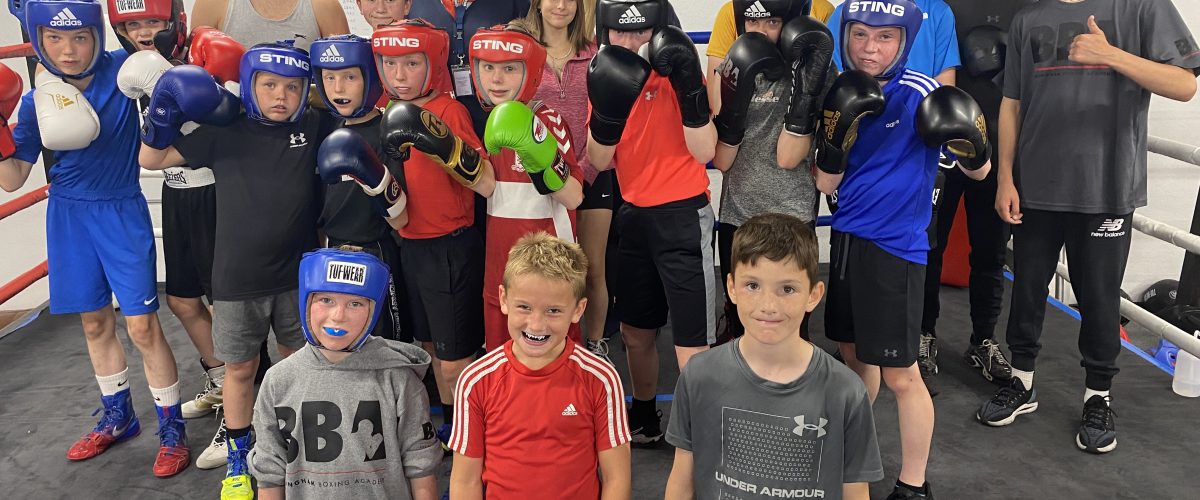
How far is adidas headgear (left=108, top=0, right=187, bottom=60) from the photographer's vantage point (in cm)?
256

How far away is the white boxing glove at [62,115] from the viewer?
2.48 metres

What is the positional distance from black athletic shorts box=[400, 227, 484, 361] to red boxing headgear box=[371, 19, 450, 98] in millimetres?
420

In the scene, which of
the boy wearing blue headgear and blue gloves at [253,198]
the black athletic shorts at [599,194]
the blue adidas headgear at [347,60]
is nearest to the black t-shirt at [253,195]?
the boy wearing blue headgear and blue gloves at [253,198]

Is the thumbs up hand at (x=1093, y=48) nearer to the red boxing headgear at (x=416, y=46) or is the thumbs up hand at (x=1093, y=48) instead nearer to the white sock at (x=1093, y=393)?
the white sock at (x=1093, y=393)

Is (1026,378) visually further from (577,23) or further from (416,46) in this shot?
(416,46)

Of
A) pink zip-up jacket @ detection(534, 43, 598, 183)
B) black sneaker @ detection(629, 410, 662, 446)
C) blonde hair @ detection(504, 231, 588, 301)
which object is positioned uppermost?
pink zip-up jacket @ detection(534, 43, 598, 183)

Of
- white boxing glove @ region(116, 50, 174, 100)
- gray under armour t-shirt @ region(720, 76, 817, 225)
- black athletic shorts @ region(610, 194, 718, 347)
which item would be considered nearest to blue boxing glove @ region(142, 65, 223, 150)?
white boxing glove @ region(116, 50, 174, 100)

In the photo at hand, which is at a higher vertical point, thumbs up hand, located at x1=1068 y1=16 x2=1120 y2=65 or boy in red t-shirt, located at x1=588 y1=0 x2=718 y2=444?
thumbs up hand, located at x1=1068 y1=16 x2=1120 y2=65

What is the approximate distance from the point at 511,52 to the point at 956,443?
1795 millimetres

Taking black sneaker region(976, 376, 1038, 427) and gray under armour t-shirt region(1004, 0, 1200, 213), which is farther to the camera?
black sneaker region(976, 376, 1038, 427)

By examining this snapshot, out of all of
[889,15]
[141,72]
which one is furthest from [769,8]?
[141,72]

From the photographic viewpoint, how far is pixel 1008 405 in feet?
9.56

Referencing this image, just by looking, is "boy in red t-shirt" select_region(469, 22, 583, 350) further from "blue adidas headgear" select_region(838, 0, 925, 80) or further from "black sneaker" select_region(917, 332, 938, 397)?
"black sneaker" select_region(917, 332, 938, 397)

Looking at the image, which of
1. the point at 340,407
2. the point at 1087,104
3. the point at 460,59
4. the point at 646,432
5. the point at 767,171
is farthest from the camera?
the point at 460,59
